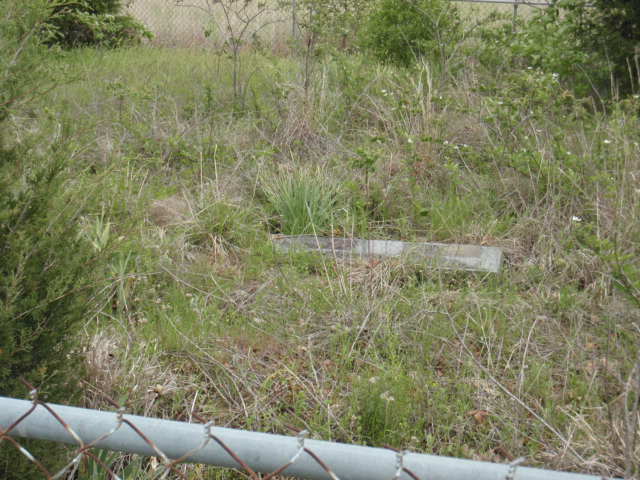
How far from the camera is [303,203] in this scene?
5.23m

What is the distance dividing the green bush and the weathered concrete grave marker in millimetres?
3506

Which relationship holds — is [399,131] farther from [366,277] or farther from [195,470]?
[195,470]

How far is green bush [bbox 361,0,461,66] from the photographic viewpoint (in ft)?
25.9

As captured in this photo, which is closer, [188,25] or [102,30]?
[102,30]

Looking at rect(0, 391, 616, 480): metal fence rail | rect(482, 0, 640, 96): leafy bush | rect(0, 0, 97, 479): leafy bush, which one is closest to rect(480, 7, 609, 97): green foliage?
rect(482, 0, 640, 96): leafy bush

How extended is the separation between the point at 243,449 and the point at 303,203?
13.2 ft

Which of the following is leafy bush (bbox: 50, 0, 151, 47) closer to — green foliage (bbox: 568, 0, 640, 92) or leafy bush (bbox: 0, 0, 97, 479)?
green foliage (bbox: 568, 0, 640, 92)

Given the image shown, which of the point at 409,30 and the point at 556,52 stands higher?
the point at 409,30

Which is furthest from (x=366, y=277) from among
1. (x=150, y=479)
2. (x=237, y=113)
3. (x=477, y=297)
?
(x=237, y=113)

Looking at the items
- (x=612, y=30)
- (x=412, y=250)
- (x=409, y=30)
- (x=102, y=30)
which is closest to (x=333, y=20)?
(x=409, y=30)

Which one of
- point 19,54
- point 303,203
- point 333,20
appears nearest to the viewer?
point 19,54

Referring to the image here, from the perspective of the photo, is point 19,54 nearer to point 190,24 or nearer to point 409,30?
point 409,30

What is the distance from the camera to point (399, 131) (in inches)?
246

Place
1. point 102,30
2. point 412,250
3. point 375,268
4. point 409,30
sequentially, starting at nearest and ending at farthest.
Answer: point 375,268
point 412,250
point 409,30
point 102,30
